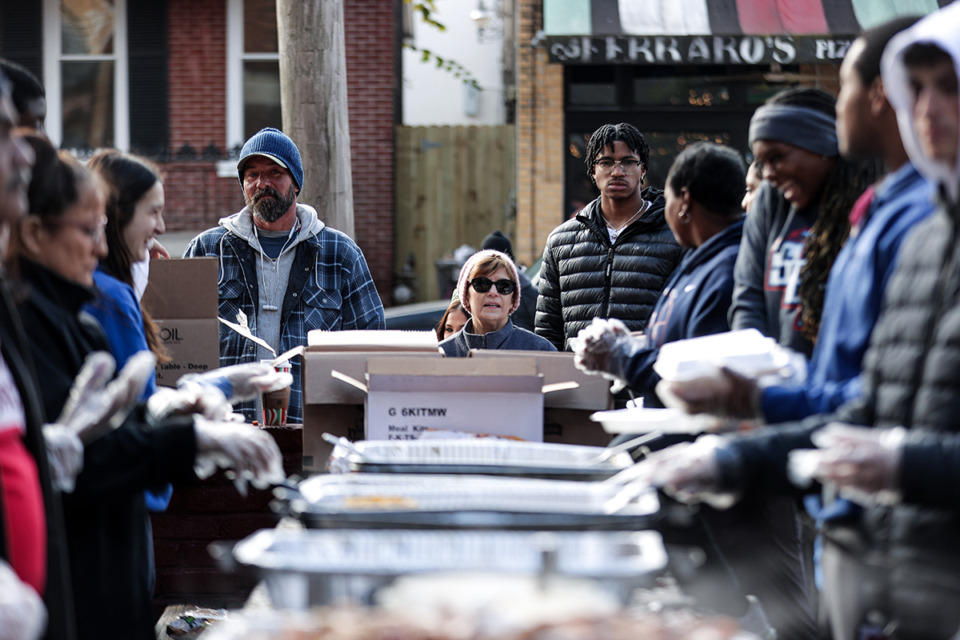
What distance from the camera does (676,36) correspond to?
10016 mm

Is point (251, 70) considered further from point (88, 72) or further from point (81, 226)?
point (81, 226)

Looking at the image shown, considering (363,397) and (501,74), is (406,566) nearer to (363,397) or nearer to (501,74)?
→ (363,397)

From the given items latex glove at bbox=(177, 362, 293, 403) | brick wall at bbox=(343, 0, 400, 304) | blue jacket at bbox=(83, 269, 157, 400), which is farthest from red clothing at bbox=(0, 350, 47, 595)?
brick wall at bbox=(343, 0, 400, 304)

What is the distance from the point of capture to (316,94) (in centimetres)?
575

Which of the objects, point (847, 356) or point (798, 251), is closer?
point (847, 356)

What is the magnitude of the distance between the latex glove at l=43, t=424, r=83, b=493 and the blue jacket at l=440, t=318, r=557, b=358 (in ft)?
7.89

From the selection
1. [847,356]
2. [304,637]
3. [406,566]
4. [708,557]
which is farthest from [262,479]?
[708,557]

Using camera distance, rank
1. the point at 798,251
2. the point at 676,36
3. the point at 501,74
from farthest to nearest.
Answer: the point at 501,74 < the point at 676,36 < the point at 798,251

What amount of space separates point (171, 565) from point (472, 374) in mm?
1597

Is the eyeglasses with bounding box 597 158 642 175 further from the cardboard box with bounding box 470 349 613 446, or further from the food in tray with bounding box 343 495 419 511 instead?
the food in tray with bounding box 343 495 419 511

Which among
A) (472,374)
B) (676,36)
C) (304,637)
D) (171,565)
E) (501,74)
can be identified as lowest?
(171,565)

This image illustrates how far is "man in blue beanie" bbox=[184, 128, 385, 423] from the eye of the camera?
483 centimetres

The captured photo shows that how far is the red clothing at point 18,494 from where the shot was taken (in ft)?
6.42

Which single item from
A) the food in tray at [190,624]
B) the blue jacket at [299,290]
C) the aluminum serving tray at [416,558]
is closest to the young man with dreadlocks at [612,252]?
the blue jacket at [299,290]
